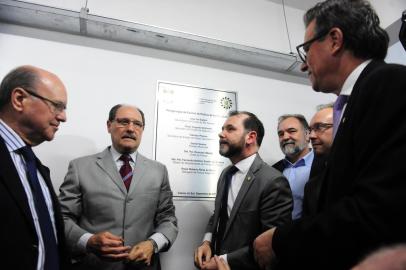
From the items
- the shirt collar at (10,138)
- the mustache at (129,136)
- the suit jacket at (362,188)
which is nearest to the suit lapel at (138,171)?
the mustache at (129,136)

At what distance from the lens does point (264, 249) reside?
0.94 meters

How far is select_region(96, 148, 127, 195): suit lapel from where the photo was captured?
1.94 metres

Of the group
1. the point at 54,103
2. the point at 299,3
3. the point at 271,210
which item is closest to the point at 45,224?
the point at 54,103

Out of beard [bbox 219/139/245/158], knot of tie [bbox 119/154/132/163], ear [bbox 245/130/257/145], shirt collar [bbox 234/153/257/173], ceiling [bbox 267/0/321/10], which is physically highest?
ceiling [bbox 267/0/321/10]

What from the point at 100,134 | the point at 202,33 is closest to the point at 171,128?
the point at 100,134

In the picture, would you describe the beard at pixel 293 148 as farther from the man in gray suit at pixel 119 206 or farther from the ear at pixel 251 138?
the man in gray suit at pixel 119 206

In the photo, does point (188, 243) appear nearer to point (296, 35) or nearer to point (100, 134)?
point (100, 134)

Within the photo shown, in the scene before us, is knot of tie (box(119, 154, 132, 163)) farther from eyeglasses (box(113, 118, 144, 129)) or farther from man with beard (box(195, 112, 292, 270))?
man with beard (box(195, 112, 292, 270))

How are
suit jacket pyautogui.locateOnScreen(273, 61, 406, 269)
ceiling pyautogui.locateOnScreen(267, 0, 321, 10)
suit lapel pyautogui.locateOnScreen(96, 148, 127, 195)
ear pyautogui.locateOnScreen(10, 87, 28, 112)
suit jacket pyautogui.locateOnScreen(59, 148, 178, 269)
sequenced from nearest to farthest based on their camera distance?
suit jacket pyautogui.locateOnScreen(273, 61, 406, 269)
ear pyautogui.locateOnScreen(10, 87, 28, 112)
suit jacket pyautogui.locateOnScreen(59, 148, 178, 269)
suit lapel pyautogui.locateOnScreen(96, 148, 127, 195)
ceiling pyautogui.locateOnScreen(267, 0, 321, 10)

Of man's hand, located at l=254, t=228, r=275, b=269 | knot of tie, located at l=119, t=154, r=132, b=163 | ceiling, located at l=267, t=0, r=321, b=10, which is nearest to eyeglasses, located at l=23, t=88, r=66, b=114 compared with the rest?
knot of tie, located at l=119, t=154, r=132, b=163

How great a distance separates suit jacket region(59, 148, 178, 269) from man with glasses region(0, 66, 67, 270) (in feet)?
1.35

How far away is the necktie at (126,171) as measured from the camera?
201 cm

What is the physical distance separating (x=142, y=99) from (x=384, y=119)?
2.10 m

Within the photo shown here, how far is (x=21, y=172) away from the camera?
4.02 ft
